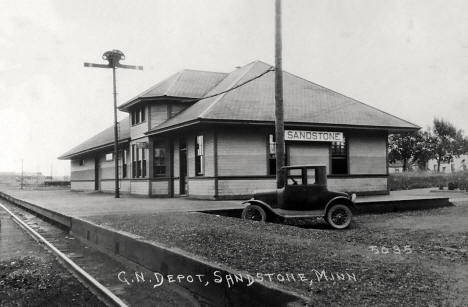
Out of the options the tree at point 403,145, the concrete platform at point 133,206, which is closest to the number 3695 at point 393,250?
the concrete platform at point 133,206

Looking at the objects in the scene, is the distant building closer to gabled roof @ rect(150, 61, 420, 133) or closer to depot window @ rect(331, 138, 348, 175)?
gabled roof @ rect(150, 61, 420, 133)

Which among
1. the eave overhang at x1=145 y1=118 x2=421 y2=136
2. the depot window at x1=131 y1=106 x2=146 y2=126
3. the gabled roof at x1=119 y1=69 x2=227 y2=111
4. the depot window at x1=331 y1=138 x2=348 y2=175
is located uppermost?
the gabled roof at x1=119 y1=69 x2=227 y2=111

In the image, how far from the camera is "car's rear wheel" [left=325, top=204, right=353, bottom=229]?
1094cm

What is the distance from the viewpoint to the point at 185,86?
25031 mm

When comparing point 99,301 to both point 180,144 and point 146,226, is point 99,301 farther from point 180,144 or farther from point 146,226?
point 180,144

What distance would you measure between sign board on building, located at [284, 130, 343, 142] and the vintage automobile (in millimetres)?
8235

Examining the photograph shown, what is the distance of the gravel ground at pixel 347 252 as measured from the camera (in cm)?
448

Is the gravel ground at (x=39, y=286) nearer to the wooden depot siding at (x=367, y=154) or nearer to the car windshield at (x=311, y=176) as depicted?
the car windshield at (x=311, y=176)

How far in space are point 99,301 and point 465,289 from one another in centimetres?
430

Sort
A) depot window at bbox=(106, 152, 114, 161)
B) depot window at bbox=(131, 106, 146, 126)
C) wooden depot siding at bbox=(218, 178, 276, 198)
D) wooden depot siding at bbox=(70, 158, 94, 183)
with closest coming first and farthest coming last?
1. wooden depot siding at bbox=(218, 178, 276, 198)
2. depot window at bbox=(131, 106, 146, 126)
3. depot window at bbox=(106, 152, 114, 161)
4. wooden depot siding at bbox=(70, 158, 94, 183)

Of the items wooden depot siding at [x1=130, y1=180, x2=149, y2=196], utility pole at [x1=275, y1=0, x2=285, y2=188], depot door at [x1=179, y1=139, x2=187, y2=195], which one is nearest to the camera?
utility pole at [x1=275, y1=0, x2=285, y2=188]

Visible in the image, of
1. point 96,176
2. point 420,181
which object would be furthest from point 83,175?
point 420,181

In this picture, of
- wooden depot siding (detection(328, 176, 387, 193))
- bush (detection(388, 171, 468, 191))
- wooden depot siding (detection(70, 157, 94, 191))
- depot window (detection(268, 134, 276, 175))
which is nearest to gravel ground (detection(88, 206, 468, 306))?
depot window (detection(268, 134, 276, 175))

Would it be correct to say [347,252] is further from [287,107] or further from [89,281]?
[287,107]
